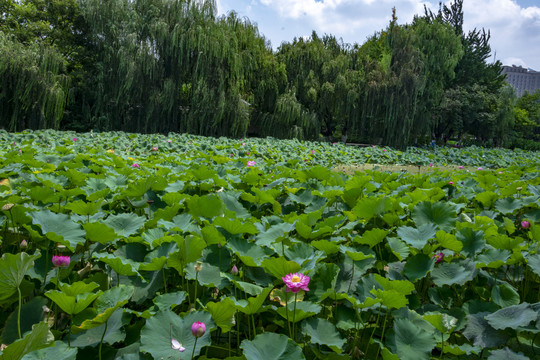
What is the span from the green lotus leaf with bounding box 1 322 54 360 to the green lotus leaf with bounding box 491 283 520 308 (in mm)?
952

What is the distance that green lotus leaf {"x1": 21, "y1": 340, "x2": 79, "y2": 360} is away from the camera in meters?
0.58

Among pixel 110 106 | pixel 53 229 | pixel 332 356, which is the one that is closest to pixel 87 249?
pixel 53 229

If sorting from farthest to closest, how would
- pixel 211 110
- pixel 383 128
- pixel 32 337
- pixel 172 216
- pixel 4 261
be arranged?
1. pixel 383 128
2. pixel 211 110
3. pixel 172 216
4. pixel 4 261
5. pixel 32 337

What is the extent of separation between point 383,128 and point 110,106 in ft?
36.2

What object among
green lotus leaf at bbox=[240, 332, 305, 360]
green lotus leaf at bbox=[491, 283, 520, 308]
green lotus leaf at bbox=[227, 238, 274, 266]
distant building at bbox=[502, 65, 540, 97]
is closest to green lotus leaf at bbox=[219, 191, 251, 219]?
green lotus leaf at bbox=[227, 238, 274, 266]

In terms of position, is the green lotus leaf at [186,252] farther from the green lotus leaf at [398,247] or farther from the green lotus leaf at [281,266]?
the green lotus leaf at [398,247]

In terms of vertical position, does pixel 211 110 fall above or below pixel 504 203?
above

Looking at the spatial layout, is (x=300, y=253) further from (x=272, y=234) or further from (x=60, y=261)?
(x=60, y=261)

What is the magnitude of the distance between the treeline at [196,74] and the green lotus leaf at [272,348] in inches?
467

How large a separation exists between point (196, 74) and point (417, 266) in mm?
12036

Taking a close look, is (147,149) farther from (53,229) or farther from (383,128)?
(383,128)

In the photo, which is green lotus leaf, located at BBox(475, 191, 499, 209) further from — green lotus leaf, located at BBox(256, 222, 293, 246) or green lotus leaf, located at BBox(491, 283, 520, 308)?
green lotus leaf, located at BBox(256, 222, 293, 246)

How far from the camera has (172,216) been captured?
4.07 feet

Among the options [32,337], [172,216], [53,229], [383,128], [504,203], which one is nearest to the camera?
[32,337]
